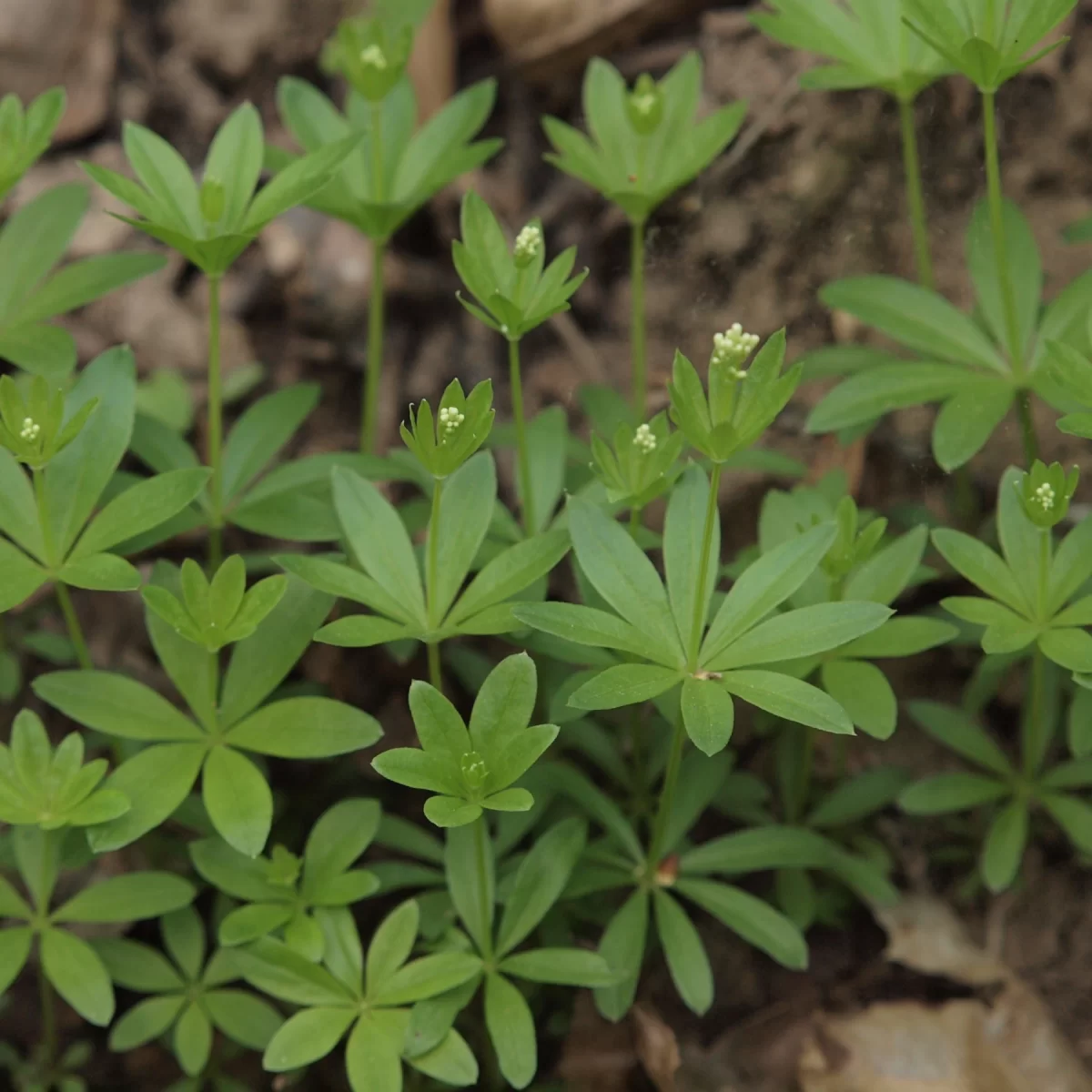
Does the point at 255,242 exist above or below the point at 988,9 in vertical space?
below

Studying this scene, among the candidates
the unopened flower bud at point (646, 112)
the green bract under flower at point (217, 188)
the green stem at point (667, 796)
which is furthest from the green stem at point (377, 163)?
the green stem at point (667, 796)

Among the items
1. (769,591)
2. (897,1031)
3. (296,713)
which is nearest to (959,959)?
(897,1031)

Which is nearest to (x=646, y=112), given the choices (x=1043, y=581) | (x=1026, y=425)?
(x=1026, y=425)

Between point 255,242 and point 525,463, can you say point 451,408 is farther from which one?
point 255,242

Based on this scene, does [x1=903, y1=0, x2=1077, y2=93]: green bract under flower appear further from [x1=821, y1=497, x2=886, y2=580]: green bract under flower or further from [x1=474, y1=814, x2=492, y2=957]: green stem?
[x1=474, y1=814, x2=492, y2=957]: green stem

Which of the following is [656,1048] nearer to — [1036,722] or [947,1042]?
[947,1042]

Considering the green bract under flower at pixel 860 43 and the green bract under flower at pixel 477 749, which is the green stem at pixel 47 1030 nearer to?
the green bract under flower at pixel 477 749

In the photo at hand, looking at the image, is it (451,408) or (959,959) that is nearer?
(451,408)
